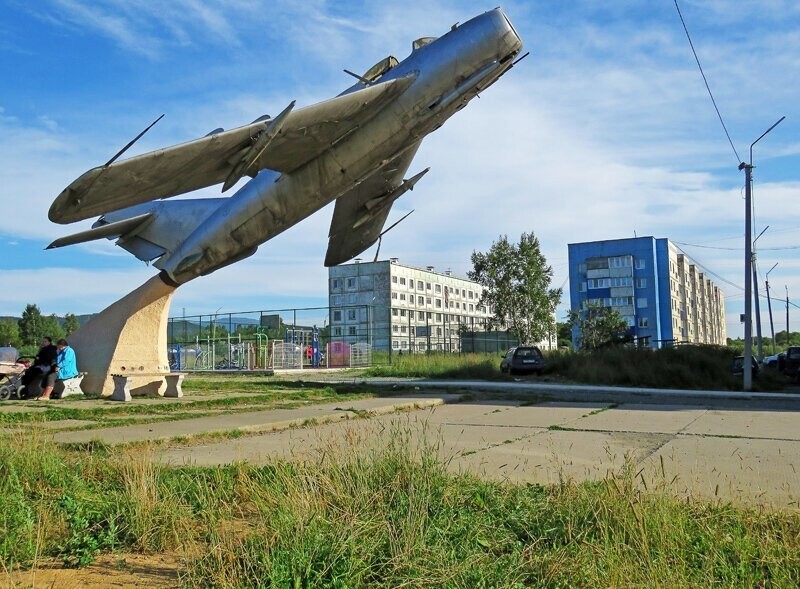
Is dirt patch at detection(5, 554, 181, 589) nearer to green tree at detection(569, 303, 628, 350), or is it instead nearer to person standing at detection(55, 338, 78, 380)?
person standing at detection(55, 338, 78, 380)

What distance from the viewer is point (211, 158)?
11227mm

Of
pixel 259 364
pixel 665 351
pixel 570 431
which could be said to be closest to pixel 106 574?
pixel 570 431

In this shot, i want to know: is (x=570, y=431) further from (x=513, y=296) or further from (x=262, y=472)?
(x=513, y=296)

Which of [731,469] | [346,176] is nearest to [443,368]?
[346,176]

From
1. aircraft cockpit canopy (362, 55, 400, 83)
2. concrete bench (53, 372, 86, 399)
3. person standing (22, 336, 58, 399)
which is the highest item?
aircraft cockpit canopy (362, 55, 400, 83)

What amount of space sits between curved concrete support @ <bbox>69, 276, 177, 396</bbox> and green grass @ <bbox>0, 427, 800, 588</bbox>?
10974 mm

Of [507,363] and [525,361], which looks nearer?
[525,361]

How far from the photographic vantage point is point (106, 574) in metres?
3.56

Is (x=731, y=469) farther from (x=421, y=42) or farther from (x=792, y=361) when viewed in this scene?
(x=792, y=361)

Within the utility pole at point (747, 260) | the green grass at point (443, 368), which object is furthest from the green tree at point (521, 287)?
the utility pole at point (747, 260)

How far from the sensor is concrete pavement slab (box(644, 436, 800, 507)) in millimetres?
4898

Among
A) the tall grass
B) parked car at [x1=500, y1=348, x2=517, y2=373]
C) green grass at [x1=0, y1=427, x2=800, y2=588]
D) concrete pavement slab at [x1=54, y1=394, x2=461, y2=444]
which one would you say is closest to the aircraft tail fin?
concrete pavement slab at [x1=54, y1=394, x2=461, y2=444]

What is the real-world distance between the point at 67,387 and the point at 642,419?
43.4 feet

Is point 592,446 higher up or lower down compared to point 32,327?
lower down
